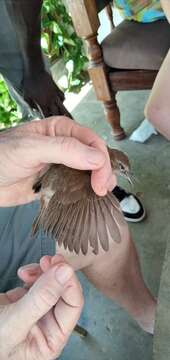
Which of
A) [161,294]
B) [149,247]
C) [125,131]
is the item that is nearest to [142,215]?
[149,247]

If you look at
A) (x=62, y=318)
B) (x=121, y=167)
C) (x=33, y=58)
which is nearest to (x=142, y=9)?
(x=33, y=58)

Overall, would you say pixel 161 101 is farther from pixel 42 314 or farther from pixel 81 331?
pixel 42 314

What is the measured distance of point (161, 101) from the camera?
1252mm

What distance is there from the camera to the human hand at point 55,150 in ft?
2.21

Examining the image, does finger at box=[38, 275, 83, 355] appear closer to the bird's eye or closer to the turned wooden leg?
the bird's eye

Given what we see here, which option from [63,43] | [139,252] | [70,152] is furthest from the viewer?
[63,43]

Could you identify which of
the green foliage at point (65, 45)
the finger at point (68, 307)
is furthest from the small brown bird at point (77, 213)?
the green foliage at point (65, 45)

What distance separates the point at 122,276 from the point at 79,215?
1.09ft

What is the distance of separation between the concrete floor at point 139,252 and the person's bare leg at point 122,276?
165mm

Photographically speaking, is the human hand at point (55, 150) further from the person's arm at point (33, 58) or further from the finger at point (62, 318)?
the person's arm at point (33, 58)

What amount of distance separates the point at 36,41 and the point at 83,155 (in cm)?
100

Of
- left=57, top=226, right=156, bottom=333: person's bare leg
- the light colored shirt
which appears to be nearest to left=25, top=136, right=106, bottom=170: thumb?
left=57, top=226, right=156, bottom=333: person's bare leg

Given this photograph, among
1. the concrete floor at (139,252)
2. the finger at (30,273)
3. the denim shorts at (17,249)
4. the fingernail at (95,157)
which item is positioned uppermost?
the fingernail at (95,157)

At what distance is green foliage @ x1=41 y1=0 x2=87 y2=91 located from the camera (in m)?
2.54
